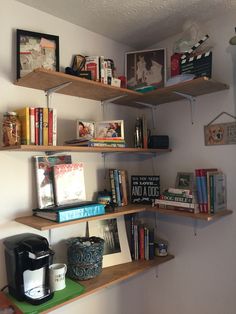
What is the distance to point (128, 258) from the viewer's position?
1.88 meters

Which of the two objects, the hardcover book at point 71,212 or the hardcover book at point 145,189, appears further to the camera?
the hardcover book at point 145,189

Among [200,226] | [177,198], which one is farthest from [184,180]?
[200,226]

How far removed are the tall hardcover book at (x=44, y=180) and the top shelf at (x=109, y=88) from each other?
1.44 feet

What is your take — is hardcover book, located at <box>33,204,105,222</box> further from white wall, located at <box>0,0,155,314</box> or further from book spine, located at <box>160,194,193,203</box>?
book spine, located at <box>160,194,193,203</box>

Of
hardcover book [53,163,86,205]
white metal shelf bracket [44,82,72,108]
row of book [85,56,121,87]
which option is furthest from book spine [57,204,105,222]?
row of book [85,56,121,87]

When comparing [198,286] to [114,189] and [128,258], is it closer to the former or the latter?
[128,258]

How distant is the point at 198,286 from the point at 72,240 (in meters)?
0.94

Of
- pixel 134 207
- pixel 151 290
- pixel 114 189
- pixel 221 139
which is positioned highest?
pixel 221 139

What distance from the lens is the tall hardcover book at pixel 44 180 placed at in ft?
4.92

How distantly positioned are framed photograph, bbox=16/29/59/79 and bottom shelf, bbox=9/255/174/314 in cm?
122

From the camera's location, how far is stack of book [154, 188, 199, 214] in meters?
1.59

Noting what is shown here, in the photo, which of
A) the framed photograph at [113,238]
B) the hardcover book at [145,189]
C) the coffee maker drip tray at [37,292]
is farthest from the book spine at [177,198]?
the coffee maker drip tray at [37,292]

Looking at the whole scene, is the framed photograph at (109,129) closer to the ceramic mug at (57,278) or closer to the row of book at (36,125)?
the row of book at (36,125)

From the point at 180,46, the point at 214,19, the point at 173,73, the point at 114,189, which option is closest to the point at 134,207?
the point at 114,189
